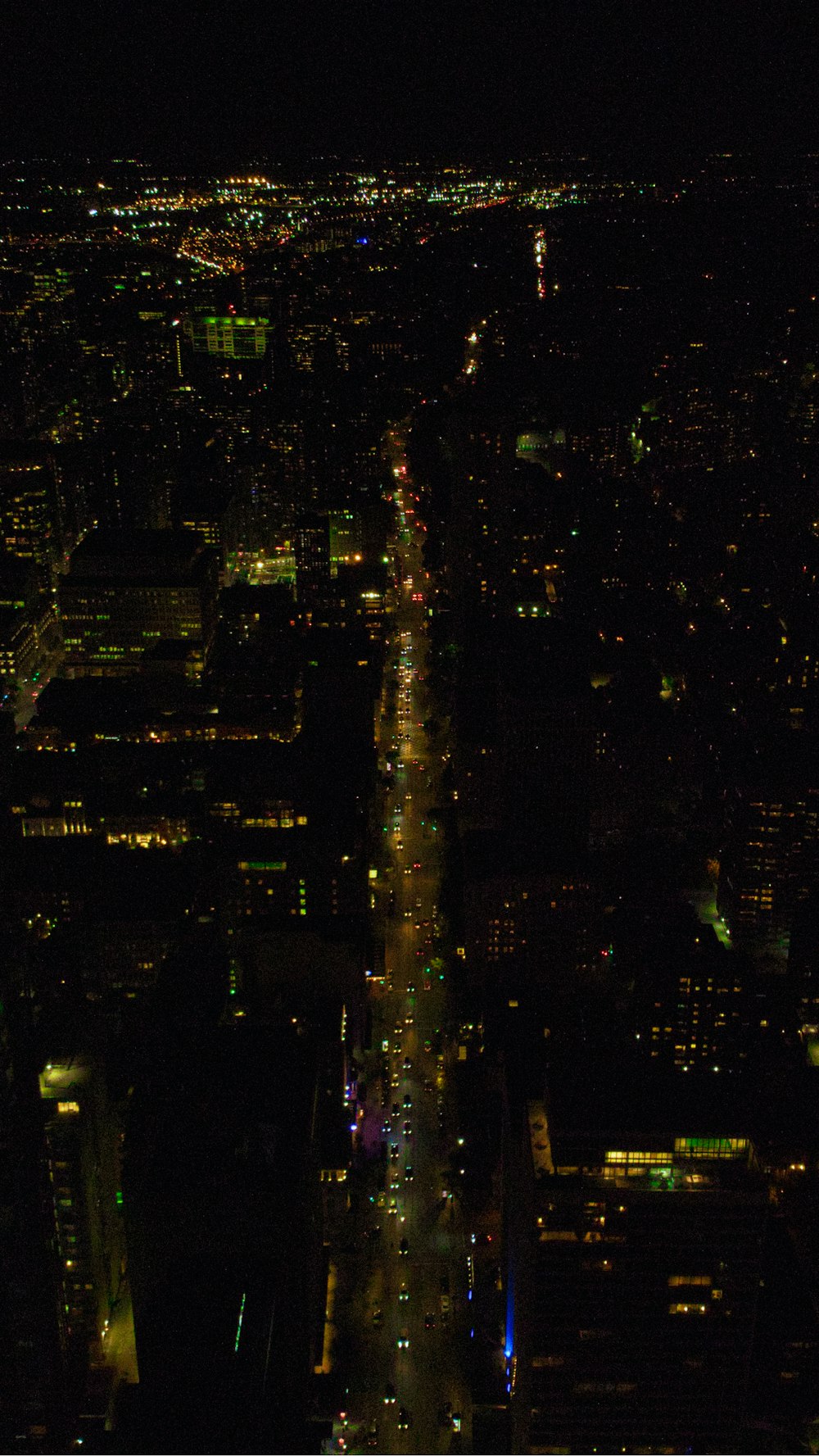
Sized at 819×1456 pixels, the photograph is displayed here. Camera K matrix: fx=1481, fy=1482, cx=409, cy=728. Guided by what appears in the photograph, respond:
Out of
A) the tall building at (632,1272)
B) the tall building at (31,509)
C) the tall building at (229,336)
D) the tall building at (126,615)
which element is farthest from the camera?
the tall building at (229,336)

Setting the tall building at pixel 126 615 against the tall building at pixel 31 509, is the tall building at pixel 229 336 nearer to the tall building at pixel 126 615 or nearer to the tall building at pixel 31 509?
the tall building at pixel 31 509

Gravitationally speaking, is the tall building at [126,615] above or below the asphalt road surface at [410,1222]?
above

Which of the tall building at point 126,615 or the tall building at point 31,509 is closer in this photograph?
the tall building at point 126,615

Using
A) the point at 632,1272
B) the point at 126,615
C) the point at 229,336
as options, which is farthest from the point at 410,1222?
the point at 229,336

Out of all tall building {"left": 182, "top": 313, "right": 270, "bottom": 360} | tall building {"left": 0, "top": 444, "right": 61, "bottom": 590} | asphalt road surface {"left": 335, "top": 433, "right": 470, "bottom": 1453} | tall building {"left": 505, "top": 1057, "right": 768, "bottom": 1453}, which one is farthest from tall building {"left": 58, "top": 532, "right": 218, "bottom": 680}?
tall building {"left": 182, "top": 313, "right": 270, "bottom": 360}

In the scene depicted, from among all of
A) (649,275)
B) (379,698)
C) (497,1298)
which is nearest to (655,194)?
(649,275)

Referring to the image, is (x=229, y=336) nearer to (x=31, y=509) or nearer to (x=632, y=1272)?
(x=31, y=509)

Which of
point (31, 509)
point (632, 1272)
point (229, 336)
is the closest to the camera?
point (632, 1272)

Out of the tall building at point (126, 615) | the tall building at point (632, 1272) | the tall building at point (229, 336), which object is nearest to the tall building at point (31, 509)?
the tall building at point (126, 615)

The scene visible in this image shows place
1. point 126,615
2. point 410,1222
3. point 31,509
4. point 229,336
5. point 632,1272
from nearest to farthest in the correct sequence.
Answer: point 632,1272 < point 410,1222 < point 126,615 < point 31,509 < point 229,336

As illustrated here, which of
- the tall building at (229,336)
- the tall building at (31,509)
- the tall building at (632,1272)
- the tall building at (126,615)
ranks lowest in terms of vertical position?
the tall building at (632,1272)

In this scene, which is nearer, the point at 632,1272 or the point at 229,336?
the point at 632,1272

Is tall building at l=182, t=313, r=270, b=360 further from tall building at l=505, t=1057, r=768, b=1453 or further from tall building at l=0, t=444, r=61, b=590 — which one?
tall building at l=505, t=1057, r=768, b=1453
